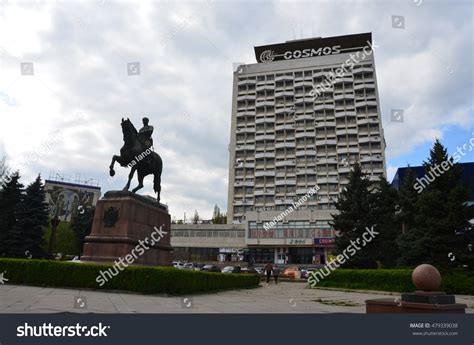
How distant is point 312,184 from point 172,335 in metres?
63.6

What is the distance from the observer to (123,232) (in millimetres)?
13625

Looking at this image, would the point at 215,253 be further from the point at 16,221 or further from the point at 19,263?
the point at 19,263

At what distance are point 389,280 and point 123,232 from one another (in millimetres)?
13220

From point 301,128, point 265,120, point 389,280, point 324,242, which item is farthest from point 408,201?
point 265,120

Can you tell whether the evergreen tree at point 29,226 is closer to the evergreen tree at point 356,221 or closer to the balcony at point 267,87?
the evergreen tree at point 356,221

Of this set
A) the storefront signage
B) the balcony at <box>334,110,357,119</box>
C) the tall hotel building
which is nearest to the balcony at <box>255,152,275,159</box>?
the tall hotel building

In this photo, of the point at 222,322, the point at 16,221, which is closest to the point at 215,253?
the point at 16,221

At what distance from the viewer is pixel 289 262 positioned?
57.6 metres

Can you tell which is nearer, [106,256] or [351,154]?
[106,256]

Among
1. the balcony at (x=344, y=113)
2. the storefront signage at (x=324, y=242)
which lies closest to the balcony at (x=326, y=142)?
the balcony at (x=344, y=113)

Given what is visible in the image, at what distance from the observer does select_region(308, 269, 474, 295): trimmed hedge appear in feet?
55.9

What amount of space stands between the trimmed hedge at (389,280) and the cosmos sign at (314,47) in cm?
6504

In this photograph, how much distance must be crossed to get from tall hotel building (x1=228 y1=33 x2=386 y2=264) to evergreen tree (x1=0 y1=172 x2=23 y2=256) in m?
35.7

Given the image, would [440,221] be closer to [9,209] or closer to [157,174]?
[157,174]
